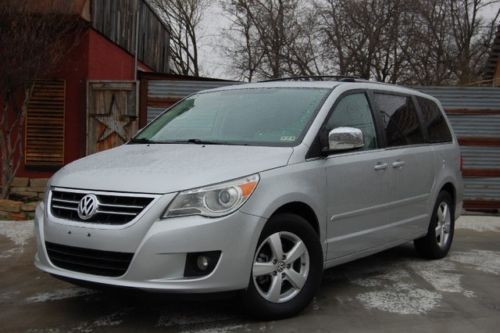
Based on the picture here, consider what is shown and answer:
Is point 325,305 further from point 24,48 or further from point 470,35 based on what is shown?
point 470,35

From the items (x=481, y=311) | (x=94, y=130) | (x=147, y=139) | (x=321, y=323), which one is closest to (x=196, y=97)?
(x=147, y=139)

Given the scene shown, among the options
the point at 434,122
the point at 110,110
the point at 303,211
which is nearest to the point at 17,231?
the point at 110,110

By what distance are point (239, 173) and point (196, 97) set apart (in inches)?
75.3

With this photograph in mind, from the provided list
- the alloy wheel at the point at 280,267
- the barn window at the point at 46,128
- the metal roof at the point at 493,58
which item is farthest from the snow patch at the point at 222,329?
the metal roof at the point at 493,58

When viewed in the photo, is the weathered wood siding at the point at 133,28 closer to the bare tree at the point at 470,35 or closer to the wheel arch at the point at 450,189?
the wheel arch at the point at 450,189

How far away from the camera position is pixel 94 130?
32.3 ft

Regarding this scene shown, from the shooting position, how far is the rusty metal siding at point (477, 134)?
1001 centimetres

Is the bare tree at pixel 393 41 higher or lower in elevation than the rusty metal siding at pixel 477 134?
higher

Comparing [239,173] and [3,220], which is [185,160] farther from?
[3,220]

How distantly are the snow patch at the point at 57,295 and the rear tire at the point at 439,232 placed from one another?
3379 millimetres

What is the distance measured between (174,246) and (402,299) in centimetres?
208

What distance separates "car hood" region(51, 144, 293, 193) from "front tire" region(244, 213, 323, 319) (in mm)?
435

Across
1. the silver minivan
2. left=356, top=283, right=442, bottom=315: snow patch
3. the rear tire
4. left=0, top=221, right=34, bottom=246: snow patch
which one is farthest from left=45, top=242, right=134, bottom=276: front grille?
the rear tire

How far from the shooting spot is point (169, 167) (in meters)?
3.81
